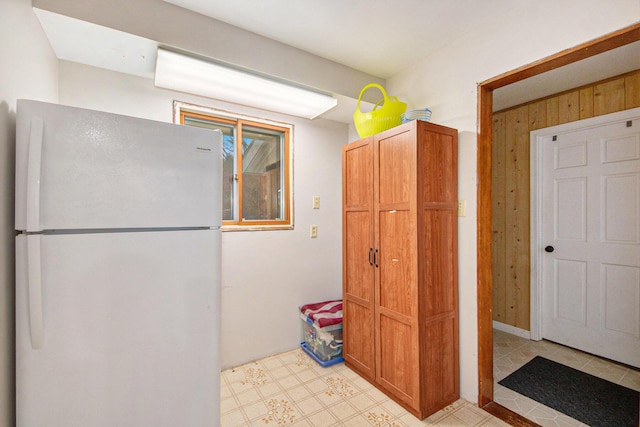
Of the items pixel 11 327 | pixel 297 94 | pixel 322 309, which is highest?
pixel 297 94

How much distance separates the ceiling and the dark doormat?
7.87 feet

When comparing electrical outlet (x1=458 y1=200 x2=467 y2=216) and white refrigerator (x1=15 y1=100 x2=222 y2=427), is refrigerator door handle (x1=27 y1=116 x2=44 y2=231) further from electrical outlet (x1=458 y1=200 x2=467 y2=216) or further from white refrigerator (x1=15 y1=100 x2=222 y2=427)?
electrical outlet (x1=458 y1=200 x2=467 y2=216)

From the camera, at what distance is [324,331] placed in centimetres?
245

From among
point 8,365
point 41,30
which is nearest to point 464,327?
point 8,365

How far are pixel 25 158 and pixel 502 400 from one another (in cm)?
286

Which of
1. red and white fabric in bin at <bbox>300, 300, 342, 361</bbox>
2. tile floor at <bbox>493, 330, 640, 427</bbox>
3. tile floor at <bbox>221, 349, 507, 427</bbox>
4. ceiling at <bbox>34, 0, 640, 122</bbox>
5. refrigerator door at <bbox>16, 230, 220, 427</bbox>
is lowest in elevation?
Answer: tile floor at <bbox>493, 330, 640, 427</bbox>

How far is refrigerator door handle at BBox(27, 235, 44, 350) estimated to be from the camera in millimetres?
996

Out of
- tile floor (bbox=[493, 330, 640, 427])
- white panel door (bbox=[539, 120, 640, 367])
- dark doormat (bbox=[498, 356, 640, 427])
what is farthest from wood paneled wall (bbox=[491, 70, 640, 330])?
dark doormat (bbox=[498, 356, 640, 427])

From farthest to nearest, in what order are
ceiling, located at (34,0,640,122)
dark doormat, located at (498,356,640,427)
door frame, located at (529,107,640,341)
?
door frame, located at (529,107,640,341) < dark doormat, located at (498,356,640,427) < ceiling, located at (34,0,640,122)

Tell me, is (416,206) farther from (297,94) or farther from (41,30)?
(41,30)

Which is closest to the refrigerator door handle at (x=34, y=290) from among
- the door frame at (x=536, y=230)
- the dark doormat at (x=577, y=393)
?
the dark doormat at (x=577, y=393)

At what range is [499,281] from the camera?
10.5ft

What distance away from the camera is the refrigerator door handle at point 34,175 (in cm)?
99

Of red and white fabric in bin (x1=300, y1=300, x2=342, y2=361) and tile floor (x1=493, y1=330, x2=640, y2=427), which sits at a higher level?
red and white fabric in bin (x1=300, y1=300, x2=342, y2=361)
